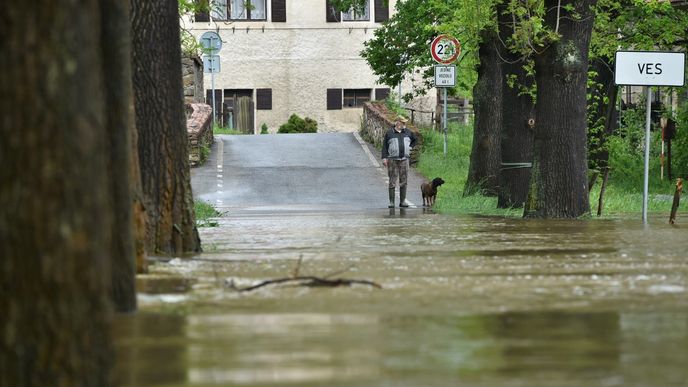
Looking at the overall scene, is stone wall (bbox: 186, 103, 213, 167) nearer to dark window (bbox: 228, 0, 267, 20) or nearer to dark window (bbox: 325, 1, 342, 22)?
dark window (bbox: 228, 0, 267, 20)

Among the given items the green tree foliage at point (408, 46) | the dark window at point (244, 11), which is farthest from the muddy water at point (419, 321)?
the dark window at point (244, 11)

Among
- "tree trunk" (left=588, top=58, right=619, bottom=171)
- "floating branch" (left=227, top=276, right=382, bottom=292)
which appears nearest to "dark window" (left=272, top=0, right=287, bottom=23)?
"tree trunk" (left=588, top=58, right=619, bottom=171)

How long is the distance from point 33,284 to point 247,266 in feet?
23.1

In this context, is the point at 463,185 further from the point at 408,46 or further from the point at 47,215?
the point at 47,215

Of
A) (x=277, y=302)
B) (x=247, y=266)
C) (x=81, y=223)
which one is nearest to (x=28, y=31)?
(x=81, y=223)

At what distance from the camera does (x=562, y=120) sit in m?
23.8

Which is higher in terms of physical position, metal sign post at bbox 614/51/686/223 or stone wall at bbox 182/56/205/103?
metal sign post at bbox 614/51/686/223

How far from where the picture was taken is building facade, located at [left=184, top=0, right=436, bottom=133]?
2596 inches

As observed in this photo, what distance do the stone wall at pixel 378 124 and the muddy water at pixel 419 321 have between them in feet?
91.8

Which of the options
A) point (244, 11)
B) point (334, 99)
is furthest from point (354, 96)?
point (244, 11)

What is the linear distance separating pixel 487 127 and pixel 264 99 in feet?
108

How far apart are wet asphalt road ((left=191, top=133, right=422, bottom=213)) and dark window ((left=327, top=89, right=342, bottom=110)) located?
15.7 metres

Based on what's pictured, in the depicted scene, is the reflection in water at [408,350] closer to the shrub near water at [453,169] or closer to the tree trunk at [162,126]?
the tree trunk at [162,126]

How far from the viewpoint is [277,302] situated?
887 centimetres
